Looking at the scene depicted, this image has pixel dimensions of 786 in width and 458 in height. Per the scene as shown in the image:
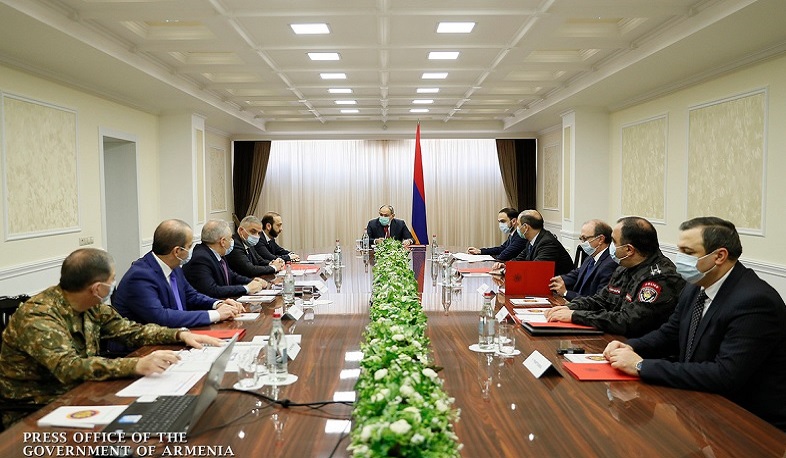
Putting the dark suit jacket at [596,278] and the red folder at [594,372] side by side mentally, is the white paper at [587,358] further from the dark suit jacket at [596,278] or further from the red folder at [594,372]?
the dark suit jacket at [596,278]

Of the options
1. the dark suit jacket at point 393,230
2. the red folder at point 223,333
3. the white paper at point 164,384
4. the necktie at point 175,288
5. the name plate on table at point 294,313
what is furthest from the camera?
the dark suit jacket at point 393,230

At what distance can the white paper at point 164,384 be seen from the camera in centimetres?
201

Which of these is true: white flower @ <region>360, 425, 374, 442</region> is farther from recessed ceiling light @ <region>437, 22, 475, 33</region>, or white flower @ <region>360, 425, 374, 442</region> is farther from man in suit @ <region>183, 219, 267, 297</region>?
recessed ceiling light @ <region>437, 22, 475, 33</region>

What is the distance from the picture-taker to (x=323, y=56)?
20.1 ft

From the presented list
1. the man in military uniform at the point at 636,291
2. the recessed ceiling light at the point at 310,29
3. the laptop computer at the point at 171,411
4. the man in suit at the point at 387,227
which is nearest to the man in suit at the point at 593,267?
the man in military uniform at the point at 636,291

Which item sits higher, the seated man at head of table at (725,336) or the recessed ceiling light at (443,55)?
the recessed ceiling light at (443,55)

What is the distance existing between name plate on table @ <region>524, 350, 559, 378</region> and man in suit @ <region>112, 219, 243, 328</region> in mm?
1664

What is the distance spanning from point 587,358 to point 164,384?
A: 1.61 m

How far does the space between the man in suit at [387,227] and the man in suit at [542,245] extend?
296cm

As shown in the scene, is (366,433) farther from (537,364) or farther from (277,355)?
(537,364)

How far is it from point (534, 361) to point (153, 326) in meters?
1.67

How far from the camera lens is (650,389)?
6.79 feet

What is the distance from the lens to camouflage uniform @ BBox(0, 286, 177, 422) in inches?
84.4

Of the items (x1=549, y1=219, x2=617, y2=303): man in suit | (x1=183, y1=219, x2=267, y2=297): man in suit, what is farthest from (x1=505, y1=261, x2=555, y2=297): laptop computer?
(x1=183, y1=219, x2=267, y2=297): man in suit
